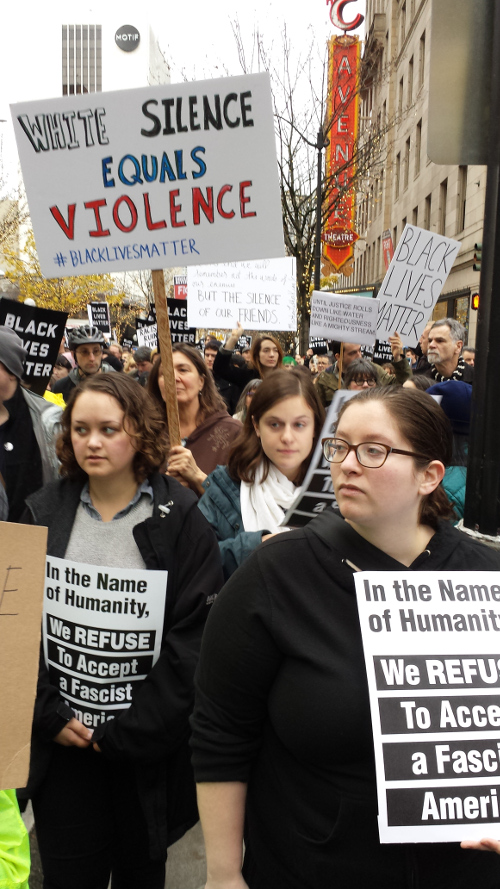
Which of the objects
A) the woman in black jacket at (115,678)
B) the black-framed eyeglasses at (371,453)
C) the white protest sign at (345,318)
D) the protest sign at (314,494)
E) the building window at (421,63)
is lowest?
the woman in black jacket at (115,678)

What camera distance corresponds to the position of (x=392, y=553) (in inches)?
61.8

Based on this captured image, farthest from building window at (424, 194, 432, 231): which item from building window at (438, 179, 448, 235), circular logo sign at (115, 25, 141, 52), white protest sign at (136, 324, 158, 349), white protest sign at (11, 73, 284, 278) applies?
circular logo sign at (115, 25, 141, 52)

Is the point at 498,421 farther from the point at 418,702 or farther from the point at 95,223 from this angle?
the point at 418,702

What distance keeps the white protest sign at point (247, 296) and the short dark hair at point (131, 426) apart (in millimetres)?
4293

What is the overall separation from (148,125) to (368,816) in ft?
8.74

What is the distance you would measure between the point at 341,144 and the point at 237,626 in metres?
19.3

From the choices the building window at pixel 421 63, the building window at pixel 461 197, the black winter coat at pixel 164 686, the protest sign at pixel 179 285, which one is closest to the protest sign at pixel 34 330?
the black winter coat at pixel 164 686

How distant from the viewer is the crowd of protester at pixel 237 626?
1.44 m

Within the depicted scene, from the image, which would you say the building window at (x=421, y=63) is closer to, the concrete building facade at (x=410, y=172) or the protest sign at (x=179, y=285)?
the concrete building facade at (x=410, y=172)

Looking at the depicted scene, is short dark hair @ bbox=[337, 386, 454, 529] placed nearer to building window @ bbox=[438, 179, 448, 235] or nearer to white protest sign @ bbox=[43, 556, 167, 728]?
white protest sign @ bbox=[43, 556, 167, 728]

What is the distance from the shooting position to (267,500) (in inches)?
104

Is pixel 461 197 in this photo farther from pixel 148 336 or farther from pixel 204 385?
pixel 204 385

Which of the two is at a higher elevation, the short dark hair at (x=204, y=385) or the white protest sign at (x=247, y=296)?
the white protest sign at (x=247, y=296)

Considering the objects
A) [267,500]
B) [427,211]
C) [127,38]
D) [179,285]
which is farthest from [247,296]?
[127,38]
